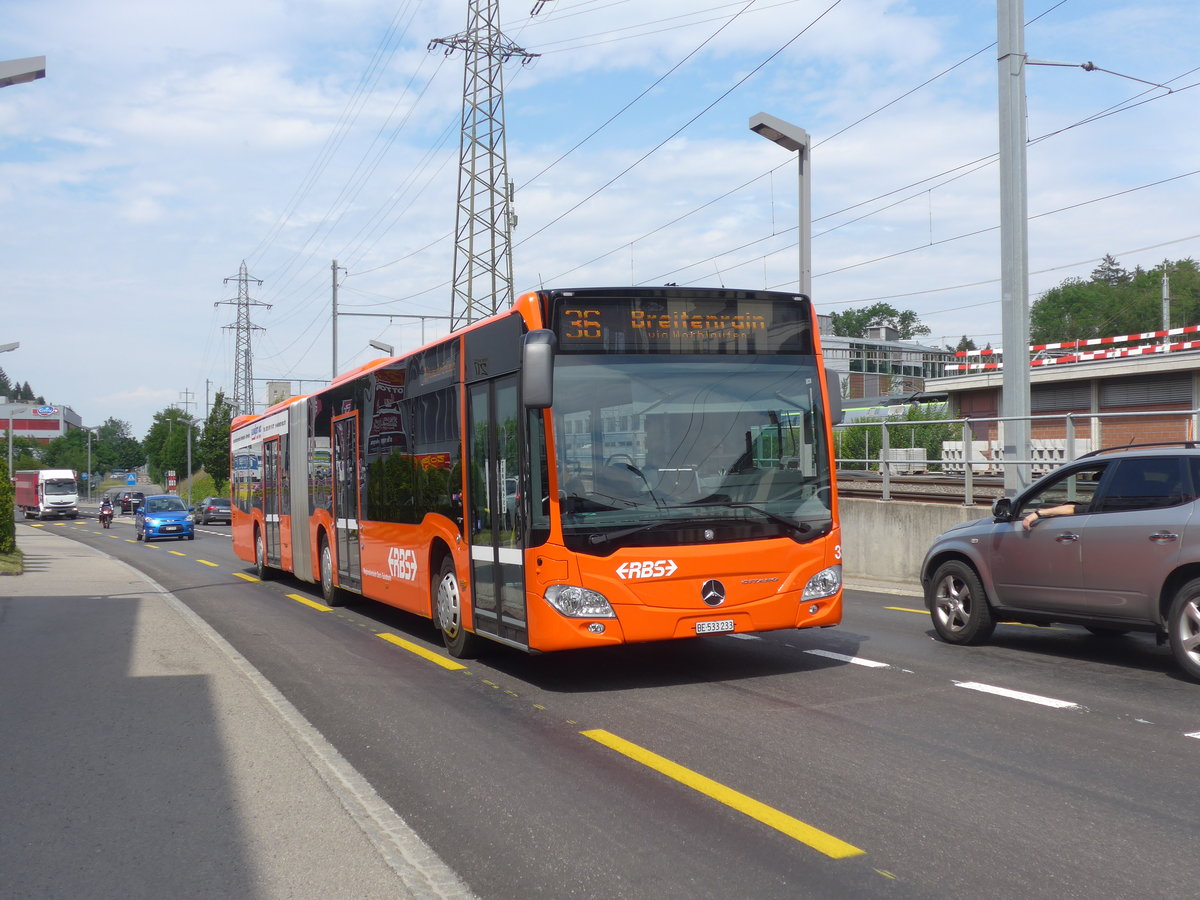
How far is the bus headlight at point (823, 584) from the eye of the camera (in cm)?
873

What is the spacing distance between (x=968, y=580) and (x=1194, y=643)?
232 centimetres

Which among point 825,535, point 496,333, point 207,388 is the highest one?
point 207,388

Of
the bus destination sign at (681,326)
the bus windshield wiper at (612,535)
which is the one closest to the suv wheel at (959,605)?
the bus destination sign at (681,326)

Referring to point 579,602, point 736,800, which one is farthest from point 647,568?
point 736,800

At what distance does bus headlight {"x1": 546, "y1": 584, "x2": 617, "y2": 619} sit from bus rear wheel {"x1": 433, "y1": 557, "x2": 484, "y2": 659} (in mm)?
2062

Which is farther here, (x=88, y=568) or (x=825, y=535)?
(x=88, y=568)

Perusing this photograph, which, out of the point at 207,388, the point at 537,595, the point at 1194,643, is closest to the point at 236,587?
the point at 537,595

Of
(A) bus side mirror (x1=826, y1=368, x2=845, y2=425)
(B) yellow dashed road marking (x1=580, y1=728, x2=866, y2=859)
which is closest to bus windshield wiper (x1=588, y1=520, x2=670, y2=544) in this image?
(B) yellow dashed road marking (x1=580, y1=728, x2=866, y2=859)

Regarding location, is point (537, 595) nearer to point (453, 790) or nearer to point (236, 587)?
point (453, 790)

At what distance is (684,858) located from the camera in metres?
4.68

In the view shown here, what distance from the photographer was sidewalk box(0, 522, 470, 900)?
4.53 metres

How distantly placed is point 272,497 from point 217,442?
70.4 m

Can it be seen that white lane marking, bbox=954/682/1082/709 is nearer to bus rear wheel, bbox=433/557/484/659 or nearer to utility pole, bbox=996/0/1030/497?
bus rear wheel, bbox=433/557/484/659

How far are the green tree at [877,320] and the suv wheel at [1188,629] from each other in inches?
5084
